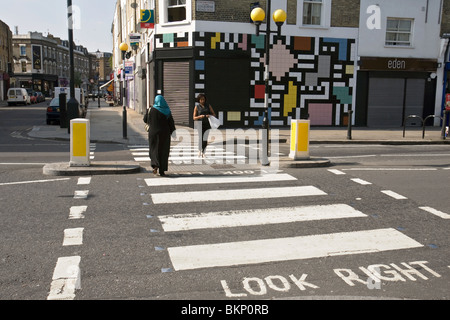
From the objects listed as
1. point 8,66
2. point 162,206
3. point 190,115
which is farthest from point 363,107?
point 8,66

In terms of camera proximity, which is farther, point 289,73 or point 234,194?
point 289,73

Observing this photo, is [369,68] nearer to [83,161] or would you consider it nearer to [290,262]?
[83,161]

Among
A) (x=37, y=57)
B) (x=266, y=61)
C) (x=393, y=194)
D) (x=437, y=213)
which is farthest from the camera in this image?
(x=37, y=57)

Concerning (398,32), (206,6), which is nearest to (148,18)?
(206,6)

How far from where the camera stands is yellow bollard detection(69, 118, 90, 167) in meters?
9.85

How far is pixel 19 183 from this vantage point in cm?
873

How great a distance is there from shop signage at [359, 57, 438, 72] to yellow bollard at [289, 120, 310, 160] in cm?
1301

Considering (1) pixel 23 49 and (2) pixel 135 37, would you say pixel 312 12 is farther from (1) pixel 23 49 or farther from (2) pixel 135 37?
(1) pixel 23 49

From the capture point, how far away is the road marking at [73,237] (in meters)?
5.41

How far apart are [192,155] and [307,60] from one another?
1143cm

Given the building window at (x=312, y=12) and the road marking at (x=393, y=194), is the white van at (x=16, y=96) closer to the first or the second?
the building window at (x=312, y=12)

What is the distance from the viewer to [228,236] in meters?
5.79

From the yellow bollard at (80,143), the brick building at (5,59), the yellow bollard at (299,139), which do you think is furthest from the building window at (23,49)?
the yellow bollard at (299,139)
